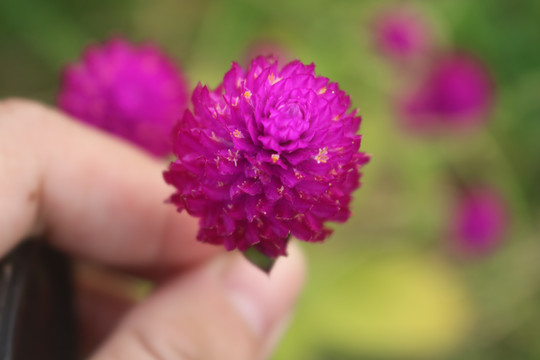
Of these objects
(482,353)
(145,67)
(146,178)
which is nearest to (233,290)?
(146,178)

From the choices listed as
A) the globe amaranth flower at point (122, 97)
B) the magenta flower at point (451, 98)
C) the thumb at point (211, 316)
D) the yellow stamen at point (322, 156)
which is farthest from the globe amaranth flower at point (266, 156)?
the magenta flower at point (451, 98)

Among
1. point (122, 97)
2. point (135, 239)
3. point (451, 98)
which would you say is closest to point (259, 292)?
point (135, 239)

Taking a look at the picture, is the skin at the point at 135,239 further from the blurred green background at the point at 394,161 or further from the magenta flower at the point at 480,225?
the magenta flower at the point at 480,225

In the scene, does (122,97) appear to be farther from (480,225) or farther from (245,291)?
(480,225)

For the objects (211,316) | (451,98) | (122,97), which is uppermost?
(451,98)

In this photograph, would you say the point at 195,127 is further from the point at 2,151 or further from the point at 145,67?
the point at 145,67

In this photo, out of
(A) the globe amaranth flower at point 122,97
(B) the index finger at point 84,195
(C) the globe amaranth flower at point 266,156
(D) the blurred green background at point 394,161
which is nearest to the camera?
(C) the globe amaranth flower at point 266,156

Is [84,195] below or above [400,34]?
below
